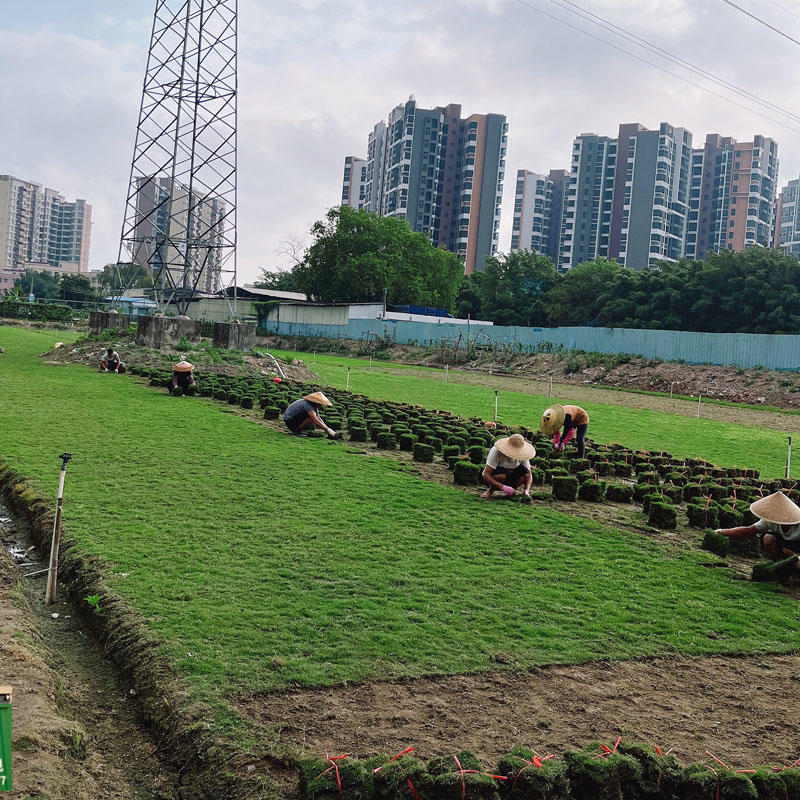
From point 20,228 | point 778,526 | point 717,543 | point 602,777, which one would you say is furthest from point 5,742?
point 20,228

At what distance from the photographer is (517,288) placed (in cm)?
7494

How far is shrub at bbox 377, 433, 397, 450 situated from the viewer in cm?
1628

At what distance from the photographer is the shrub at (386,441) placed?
16281mm

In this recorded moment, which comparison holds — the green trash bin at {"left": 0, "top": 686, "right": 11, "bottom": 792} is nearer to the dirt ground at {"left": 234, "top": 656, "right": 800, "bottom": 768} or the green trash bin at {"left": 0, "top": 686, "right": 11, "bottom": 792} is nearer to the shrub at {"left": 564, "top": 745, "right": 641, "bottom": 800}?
the dirt ground at {"left": 234, "top": 656, "right": 800, "bottom": 768}

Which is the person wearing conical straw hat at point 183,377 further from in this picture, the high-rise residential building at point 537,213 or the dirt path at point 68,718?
the high-rise residential building at point 537,213

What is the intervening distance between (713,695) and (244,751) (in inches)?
144

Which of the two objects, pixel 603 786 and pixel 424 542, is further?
pixel 424 542

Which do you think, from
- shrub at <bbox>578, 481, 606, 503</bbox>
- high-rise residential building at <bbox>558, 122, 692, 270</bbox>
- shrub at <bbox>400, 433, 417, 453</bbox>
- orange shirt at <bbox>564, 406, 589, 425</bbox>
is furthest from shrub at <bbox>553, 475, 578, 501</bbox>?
high-rise residential building at <bbox>558, 122, 692, 270</bbox>

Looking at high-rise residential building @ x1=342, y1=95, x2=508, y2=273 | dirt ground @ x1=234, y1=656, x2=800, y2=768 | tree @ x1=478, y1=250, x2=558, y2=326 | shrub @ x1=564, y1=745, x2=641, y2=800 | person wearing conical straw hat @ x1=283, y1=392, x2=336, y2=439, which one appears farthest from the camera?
high-rise residential building @ x1=342, y1=95, x2=508, y2=273

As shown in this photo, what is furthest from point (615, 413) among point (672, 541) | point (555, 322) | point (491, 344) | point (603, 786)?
point (555, 322)

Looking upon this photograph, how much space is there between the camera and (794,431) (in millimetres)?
26438

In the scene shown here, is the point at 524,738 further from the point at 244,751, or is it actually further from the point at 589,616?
the point at 589,616

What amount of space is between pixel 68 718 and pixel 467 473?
8.44 m

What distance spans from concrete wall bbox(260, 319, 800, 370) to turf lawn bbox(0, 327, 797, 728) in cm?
3277
